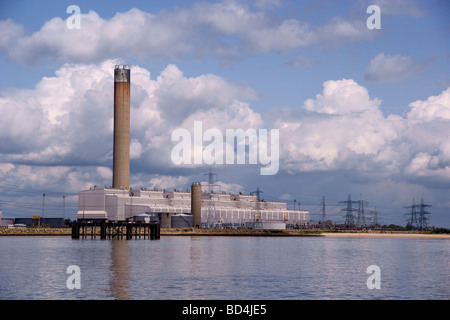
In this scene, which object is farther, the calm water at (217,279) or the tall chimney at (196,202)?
the tall chimney at (196,202)

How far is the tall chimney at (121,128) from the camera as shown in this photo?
168 metres

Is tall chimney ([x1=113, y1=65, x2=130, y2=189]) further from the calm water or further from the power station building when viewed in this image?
the calm water

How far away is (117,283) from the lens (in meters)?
47.7

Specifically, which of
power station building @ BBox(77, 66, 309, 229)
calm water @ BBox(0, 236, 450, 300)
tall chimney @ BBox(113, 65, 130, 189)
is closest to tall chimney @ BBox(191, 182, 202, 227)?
power station building @ BBox(77, 66, 309, 229)

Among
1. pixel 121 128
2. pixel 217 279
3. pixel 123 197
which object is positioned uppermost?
pixel 121 128

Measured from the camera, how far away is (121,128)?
168m

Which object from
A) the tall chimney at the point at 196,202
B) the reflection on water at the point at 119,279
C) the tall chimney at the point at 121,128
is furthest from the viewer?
the tall chimney at the point at 196,202

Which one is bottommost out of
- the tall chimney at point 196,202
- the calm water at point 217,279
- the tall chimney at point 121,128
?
the calm water at point 217,279

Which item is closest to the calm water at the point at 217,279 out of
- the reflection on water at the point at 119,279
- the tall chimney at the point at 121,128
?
the reflection on water at the point at 119,279

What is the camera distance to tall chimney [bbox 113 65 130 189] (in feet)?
552

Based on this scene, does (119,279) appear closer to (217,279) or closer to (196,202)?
(217,279)

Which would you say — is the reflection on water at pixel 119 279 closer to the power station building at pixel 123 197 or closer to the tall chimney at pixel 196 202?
the power station building at pixel 123 197

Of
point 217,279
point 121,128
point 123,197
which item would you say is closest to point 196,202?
point 123,197
